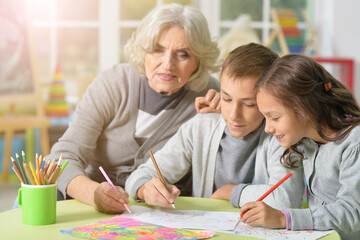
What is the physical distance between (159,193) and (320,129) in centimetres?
45

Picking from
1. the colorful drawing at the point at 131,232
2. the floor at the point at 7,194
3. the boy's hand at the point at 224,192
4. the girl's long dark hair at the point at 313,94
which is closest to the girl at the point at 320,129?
the girl's long dark hair at the point at 313,94

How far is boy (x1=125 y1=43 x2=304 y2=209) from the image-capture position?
1.50 m

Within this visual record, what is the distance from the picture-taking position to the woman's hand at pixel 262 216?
1.29m

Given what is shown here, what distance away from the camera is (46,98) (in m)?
4.96

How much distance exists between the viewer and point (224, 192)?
1.62 metres

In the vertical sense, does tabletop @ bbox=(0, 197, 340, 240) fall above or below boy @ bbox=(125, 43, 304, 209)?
below

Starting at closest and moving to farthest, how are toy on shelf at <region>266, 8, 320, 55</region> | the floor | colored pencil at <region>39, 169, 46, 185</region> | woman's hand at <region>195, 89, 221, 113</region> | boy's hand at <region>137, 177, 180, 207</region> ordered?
colored pencil at <region>39, 169, 46, 185</region> < boy's hand at <region>137, 177, 180, 207</region> < woman's hand at <region>195, 89, 221, 113</region> < the floor < toy on shelf at <region>266, 8, 320, 55</region>

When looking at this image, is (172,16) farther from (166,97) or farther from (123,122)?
(123,122)

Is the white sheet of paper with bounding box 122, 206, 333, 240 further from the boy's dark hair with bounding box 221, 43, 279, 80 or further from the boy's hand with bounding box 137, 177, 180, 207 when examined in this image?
the boy's dark hair with bounding box 221, 43, 279, 80

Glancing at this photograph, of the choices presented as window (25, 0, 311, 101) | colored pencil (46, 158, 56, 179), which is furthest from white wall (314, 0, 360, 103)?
colored pencil (46, 158, 56, 179)

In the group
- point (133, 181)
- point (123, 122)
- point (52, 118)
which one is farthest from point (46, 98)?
point (133, 181)

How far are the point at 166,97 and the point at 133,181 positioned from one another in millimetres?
459

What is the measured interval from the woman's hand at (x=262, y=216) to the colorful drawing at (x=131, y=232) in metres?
0.10

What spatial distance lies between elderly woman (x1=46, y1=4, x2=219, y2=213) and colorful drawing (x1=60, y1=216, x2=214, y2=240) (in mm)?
569
